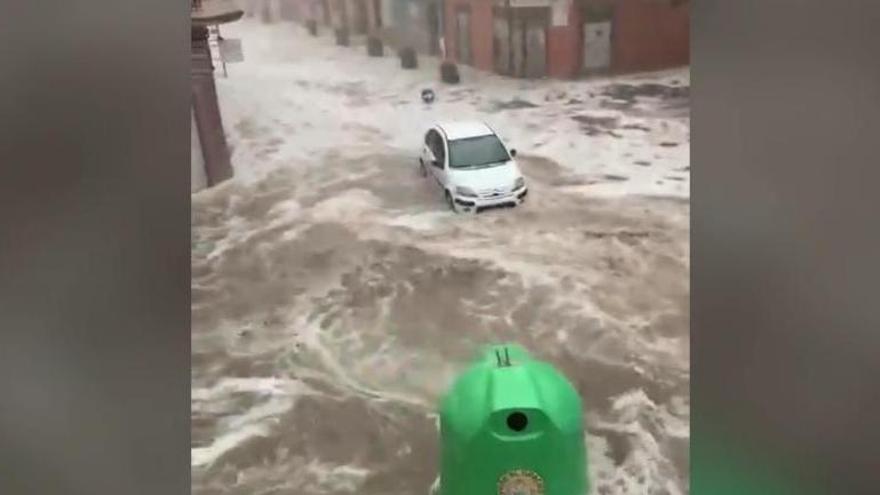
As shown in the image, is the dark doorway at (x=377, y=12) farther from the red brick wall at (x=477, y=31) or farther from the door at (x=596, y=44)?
the door at (x=596, y=44)

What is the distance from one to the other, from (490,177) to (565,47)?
111 millimetres

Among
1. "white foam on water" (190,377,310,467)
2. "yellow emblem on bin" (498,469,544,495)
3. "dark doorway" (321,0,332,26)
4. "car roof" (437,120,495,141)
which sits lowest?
"yellow emblem on bin" (498,469,544,495)

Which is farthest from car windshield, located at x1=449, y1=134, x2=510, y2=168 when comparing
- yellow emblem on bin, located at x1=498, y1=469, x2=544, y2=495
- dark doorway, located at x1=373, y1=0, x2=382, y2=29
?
yellow emblem on bin, located at x1=498, y1=469, x2=544, y2=495

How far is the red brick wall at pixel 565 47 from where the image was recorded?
865 millimetres

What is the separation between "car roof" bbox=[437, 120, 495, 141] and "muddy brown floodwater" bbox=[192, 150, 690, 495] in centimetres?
3

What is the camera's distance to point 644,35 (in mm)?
869

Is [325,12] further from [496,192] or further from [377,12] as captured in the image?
[496,192]

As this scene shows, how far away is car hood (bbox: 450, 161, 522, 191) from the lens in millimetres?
857

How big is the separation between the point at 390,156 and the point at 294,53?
10 centimetres

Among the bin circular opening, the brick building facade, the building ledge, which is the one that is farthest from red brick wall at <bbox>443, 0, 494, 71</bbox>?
the bin circular opening
